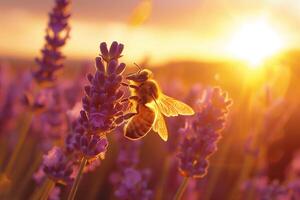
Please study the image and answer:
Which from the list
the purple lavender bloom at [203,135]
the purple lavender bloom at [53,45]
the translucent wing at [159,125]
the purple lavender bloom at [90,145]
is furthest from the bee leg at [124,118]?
the purple lavender bloom at [53,45]

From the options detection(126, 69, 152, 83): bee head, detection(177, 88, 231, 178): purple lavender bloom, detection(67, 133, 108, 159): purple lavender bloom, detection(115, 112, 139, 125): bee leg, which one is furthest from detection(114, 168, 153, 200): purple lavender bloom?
detection(67, 133, 108, 159): purple lavender bloom

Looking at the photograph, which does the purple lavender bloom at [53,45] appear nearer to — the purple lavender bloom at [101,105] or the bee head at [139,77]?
the bee head at [139,77]

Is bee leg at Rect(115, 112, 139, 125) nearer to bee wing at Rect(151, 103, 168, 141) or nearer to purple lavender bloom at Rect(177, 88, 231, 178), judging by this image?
bee wing at Rect(151, 103, 168, 141)

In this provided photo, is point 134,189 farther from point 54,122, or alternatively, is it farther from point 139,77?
point 54,122

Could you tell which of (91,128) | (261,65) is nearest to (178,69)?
(261,65)

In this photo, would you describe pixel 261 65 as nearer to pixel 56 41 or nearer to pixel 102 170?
pixel 102 170
